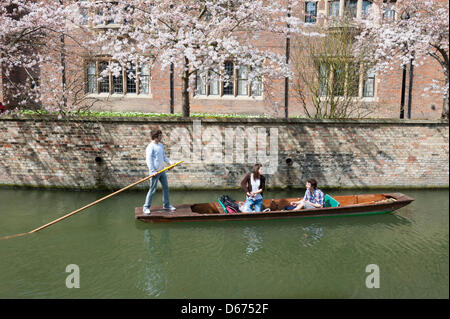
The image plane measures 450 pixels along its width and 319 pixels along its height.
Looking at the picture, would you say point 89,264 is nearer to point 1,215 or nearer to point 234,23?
point 1,215

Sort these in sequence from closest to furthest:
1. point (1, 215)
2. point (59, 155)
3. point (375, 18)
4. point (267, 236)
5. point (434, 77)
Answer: point (267, 236) → point (1, 215) → point (59, 155) → point (375, 18) → point (434, 77)

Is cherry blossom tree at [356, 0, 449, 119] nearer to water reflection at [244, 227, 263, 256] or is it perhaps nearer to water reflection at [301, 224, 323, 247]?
water reflection at [301, 224, 323, 247]

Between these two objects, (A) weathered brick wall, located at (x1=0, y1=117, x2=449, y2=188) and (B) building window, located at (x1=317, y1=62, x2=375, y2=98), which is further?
(B) building window, located at (x1=317, y1=62, x2=375, y2=98)

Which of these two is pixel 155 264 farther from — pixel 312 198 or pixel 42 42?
pixel 42 42

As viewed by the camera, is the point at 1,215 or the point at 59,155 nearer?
the point at 1,215

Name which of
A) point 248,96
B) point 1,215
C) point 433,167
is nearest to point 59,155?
point 1,215

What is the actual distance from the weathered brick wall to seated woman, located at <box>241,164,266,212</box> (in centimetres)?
278

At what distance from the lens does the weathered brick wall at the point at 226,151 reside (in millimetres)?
10367

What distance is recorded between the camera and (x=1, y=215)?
27.1ft

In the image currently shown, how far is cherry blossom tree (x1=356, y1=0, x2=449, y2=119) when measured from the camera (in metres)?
10.8

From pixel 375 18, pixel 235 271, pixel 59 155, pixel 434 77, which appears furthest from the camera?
pixel 434 77

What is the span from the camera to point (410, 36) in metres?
11.0

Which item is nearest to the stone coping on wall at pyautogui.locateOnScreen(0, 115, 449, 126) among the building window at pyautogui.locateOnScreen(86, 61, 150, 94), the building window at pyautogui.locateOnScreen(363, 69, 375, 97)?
the building window at pyautogui.locateOnScreen(363, 69, 375, 97)

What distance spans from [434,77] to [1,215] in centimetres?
1622
